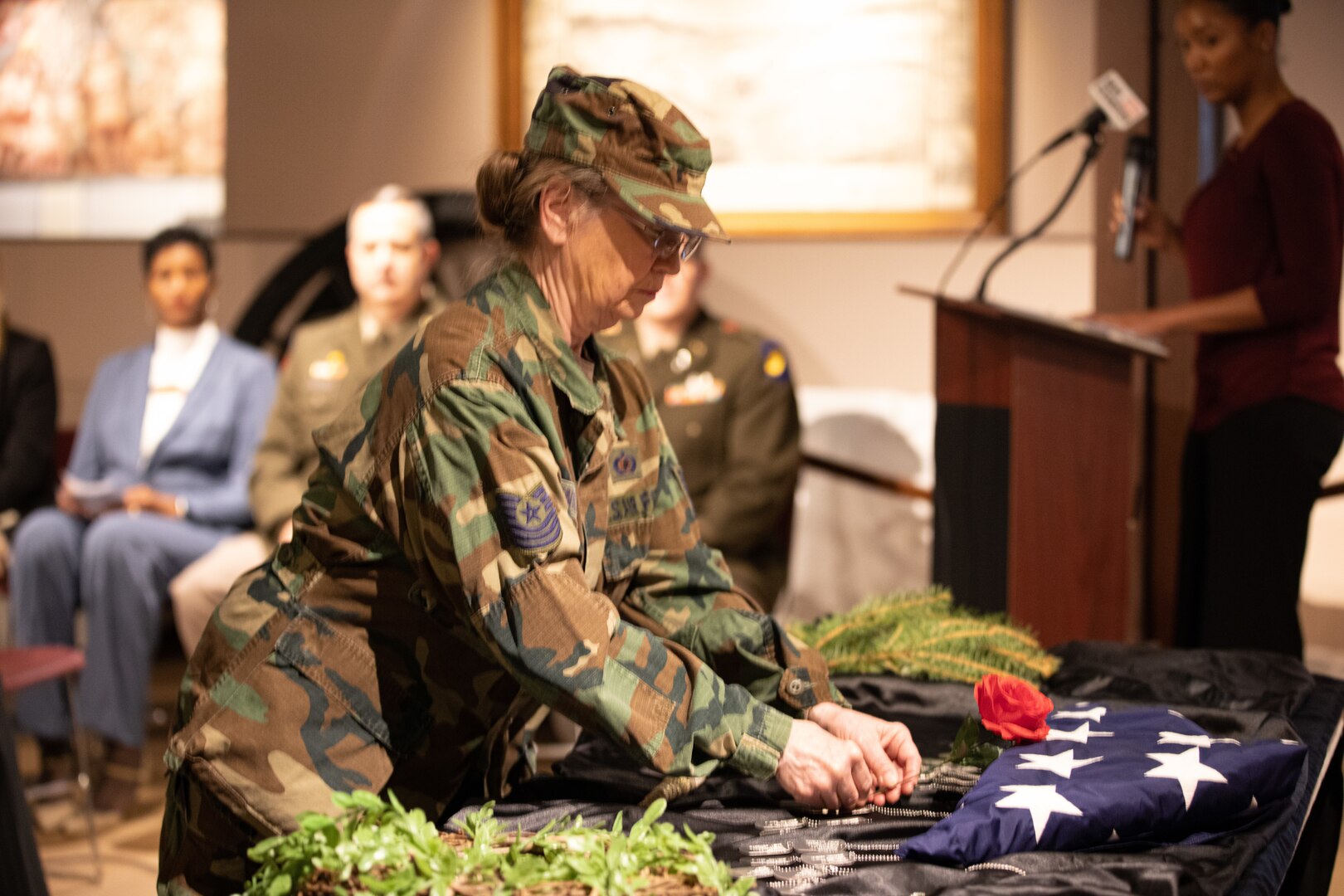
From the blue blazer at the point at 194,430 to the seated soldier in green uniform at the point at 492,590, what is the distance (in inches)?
99.7

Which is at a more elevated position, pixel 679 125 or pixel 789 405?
pixel 679 125

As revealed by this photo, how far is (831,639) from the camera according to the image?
6.33 ft

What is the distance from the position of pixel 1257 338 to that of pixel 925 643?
1356 mm

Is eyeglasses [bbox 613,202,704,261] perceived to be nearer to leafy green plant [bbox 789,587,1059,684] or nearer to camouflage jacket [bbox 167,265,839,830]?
camouflage jacket [bbox 167,265,839,830]

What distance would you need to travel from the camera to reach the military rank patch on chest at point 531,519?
4.08 feet

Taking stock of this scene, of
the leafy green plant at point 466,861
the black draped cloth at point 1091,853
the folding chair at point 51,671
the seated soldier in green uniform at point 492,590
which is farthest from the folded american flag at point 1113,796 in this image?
the folding chair at point 51,671

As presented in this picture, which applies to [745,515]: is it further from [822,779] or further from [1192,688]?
[822,779]

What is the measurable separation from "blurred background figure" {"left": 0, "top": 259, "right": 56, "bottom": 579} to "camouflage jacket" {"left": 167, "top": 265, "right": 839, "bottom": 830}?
2872 mm

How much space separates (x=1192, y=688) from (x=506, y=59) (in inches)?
133

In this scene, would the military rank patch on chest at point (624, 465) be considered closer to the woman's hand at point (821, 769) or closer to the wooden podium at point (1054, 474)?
the woman's hand at point (821, 769)

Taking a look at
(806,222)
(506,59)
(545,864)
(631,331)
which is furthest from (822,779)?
(506,59)

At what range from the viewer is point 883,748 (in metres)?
1.42

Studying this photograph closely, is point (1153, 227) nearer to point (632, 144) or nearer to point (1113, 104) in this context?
point (1113, 104)

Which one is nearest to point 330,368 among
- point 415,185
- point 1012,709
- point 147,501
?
point 147,501
